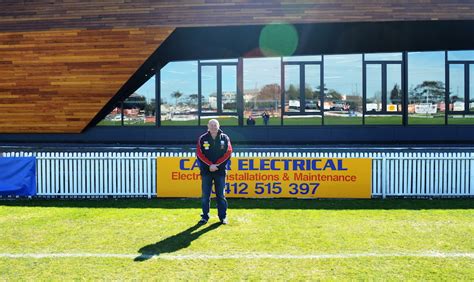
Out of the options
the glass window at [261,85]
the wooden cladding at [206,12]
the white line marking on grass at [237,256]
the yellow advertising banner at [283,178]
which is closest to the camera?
the white line marking on grass at [237,256]

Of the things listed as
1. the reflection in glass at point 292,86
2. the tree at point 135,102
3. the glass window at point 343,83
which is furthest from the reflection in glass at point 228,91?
the glass window at point 343,83

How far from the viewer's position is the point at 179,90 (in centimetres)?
1819

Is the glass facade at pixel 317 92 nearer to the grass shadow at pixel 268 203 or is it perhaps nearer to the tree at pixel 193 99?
the tree at pixel 193 99

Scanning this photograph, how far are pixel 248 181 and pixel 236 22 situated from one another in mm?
7893

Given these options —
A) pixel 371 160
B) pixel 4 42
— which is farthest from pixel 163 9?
pixel 371 160

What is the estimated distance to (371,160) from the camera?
30.1 feet

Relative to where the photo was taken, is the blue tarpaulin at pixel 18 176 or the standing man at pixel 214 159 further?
the blue tarpaulin at pixel 18 176

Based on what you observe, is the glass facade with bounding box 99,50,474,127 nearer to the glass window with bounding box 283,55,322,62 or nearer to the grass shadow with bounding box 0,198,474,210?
the glass window with bounding box 283,55,322,62

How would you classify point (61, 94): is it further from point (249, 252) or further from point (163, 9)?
point (249, 252)

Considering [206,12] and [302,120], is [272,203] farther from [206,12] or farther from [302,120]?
[302,120]

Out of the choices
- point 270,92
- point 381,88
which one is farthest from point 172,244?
point 381,88

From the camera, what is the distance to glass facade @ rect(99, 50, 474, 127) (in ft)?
57.7

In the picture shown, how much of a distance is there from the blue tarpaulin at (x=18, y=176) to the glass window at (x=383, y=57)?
43.7ft

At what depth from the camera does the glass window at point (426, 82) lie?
17.6 meters
